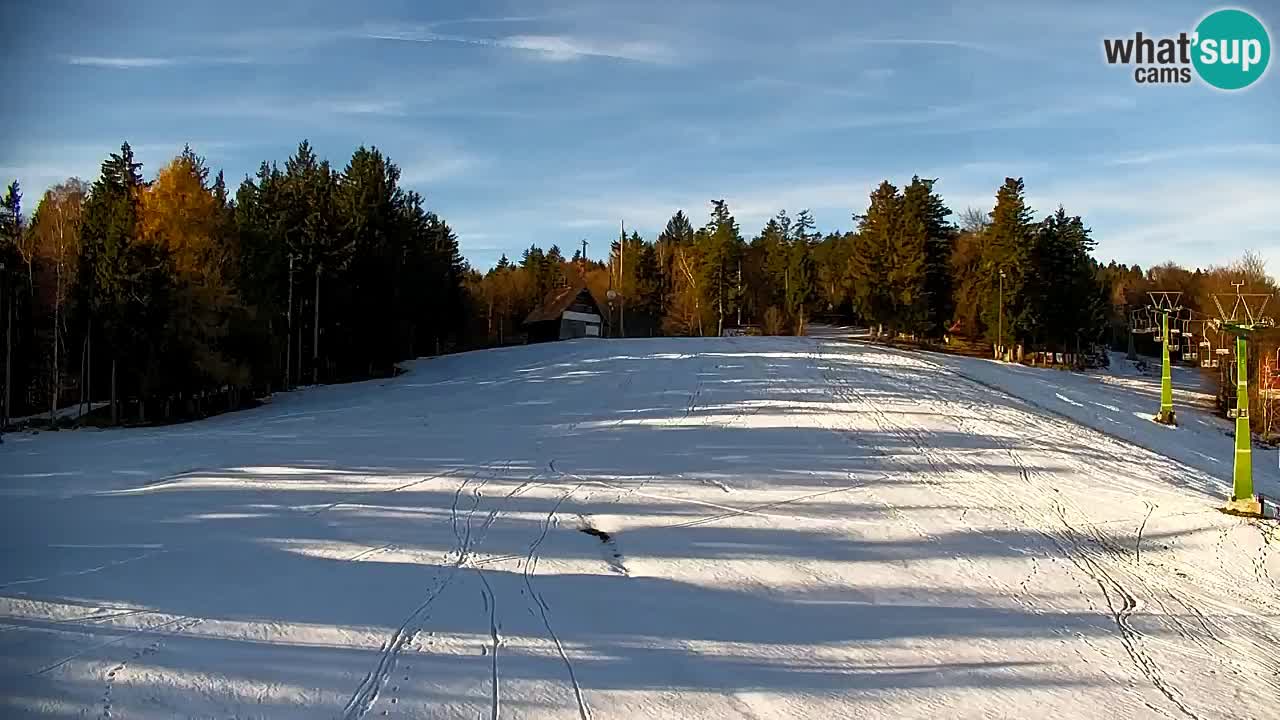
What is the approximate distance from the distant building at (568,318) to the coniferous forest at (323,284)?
294 centimetres

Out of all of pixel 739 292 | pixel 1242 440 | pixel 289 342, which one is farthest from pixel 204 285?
pixel 739 292

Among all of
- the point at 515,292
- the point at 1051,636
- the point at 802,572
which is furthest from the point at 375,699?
the point at 515,292

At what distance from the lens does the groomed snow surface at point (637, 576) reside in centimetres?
735

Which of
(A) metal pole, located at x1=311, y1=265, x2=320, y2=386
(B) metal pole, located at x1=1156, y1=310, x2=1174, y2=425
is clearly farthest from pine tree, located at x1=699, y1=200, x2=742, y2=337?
(B) metal pole, located at x1=1156, y1=310, x2=1174, y2=425

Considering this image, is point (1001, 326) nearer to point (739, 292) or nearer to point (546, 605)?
point (739, 292)

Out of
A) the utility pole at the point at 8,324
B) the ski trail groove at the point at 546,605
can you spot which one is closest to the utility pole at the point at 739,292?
the utility pole at the point at 8,324

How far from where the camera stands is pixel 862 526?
13.3 meters

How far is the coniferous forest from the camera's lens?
3084 centimetres

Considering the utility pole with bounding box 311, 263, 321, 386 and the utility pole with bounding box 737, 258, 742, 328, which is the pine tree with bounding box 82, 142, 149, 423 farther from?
the utility pole with bounding box 737, 258, 742, 328

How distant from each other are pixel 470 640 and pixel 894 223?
53.5m

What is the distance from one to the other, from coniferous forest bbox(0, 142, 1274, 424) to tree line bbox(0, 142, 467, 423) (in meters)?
0.08

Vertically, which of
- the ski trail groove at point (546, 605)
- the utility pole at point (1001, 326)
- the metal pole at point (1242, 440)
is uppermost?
the utility pole at point (1001, 326)

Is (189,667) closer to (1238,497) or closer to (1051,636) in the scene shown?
(1051,636)

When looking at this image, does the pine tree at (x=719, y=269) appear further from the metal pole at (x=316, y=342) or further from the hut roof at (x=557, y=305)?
the metal pole at (x=316, y=342)
